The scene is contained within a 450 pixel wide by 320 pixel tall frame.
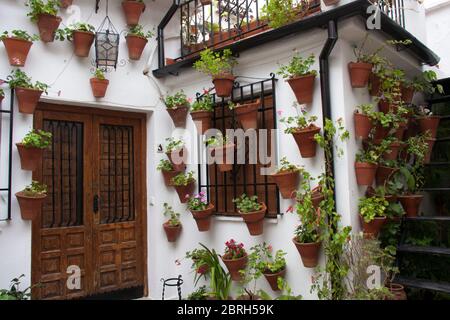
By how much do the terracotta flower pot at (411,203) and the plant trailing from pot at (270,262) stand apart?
1.29m

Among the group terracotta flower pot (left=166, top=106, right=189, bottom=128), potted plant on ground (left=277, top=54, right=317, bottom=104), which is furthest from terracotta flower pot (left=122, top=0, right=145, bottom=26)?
potted plant on ground (left=277, top=54, right=317, bottom=104)

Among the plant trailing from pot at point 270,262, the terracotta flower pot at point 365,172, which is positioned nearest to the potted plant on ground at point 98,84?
the plant trailing from pot at point 270,262

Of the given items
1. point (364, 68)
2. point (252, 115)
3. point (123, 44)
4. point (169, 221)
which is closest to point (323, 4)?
point (364, 68)

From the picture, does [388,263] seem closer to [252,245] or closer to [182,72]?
[252,245]

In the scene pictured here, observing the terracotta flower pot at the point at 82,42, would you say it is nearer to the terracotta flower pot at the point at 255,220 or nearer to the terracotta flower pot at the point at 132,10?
the terracotta flower pot at the point at 132,10

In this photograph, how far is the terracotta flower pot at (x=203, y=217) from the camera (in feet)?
13.8

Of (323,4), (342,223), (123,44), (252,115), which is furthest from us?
(123,44)

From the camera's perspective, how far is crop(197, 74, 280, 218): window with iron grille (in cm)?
393

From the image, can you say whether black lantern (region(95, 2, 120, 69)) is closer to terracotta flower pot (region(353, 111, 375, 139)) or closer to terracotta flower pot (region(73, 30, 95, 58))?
terracotta flower pot (region(73, 30, 95, 58))

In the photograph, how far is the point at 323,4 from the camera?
356cm

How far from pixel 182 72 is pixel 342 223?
8.85 ft

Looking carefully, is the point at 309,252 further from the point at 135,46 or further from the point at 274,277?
the point at 135,46

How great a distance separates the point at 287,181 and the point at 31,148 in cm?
253

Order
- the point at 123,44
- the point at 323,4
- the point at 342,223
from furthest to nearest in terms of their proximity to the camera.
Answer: the point at 123,44
the point at 323,4
the point at 342,223
